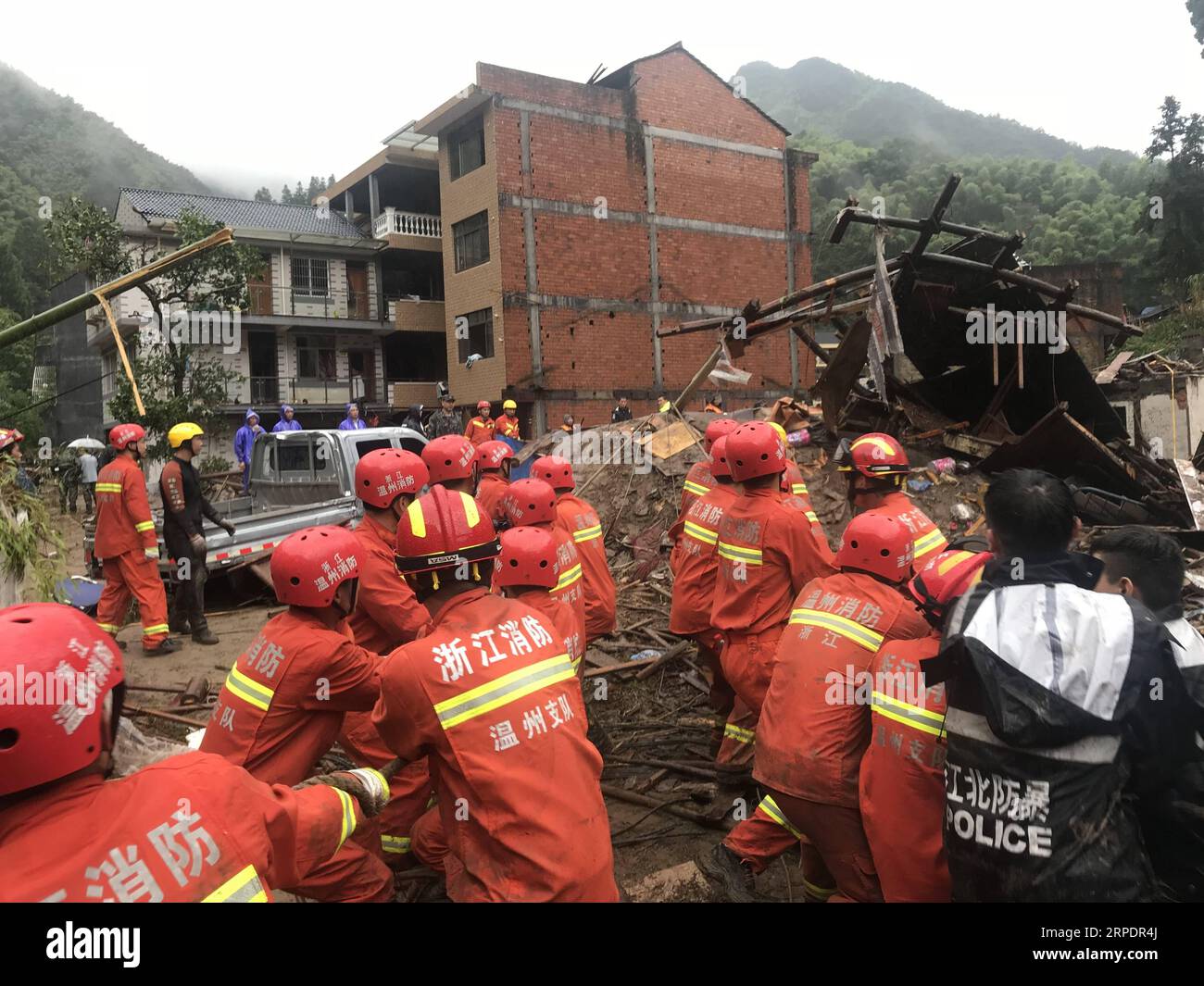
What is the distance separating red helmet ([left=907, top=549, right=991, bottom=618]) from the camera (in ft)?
9.05

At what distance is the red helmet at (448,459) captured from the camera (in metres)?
5.27

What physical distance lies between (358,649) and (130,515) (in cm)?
536

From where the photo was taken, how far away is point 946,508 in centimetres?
994

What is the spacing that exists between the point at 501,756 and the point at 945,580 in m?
1.66

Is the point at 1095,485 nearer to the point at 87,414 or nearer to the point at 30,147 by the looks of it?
the point at 87,414

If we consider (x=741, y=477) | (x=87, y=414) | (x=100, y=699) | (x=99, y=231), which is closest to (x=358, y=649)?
(x=100, y=699)

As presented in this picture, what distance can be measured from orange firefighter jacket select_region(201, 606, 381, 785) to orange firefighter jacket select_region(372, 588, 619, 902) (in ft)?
2.04

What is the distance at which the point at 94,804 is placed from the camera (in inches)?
66.9

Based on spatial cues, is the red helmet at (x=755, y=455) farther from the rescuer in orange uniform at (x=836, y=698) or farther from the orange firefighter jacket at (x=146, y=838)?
the orange firefighter jacket at (x=146, y=838)

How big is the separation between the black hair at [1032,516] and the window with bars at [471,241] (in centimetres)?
2447

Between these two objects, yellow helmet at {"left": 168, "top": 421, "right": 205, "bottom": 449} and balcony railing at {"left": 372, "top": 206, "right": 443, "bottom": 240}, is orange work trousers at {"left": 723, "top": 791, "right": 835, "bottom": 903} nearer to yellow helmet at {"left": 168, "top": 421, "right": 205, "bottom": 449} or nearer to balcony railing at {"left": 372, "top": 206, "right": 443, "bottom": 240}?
yellow helmet at {"left": 168, "top": 421, "right": 205, "bottom": 449}

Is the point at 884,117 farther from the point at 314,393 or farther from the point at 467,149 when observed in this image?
the point at 314,393

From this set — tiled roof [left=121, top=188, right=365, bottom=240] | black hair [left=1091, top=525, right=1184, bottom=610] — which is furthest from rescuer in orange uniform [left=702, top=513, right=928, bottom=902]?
tiled roof [left=121, top=188, right=365, bottom=240]

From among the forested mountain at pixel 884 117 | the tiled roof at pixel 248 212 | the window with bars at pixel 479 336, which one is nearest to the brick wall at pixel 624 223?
the window with bars at pixel 479 336
